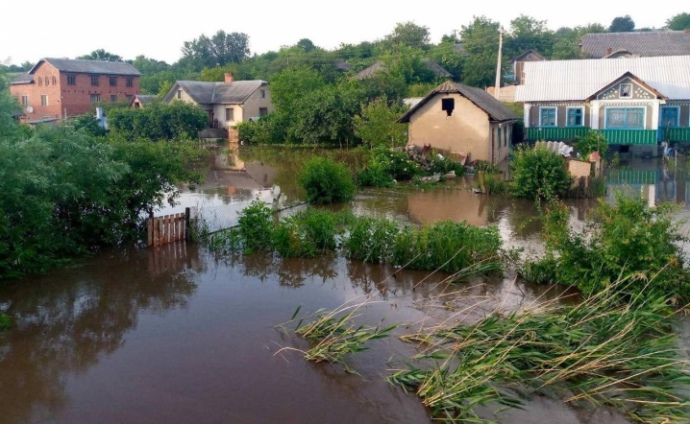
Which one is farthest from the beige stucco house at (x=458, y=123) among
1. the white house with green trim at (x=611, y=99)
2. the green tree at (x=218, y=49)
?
the green tree at (x=218, y=49)

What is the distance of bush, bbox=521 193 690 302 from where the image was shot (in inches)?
399

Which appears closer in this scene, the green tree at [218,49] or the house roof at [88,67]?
the house roof at [88,67]

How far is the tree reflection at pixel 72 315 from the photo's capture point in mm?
8039

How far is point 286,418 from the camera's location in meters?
7.29

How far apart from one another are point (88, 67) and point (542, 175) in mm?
47808

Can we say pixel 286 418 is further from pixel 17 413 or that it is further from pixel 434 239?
pixel 434 239

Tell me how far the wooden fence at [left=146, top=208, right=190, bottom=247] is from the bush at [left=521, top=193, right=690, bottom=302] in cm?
775

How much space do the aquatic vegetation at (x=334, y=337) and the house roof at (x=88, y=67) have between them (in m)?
52.5

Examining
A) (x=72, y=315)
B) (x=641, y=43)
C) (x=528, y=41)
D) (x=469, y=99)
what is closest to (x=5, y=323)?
(x=72, y=315)

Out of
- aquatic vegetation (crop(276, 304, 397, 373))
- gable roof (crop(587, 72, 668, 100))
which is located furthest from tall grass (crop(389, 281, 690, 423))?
gable roof (crop(587, 72, 668, 100))

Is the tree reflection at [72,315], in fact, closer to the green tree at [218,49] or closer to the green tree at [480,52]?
Result: the green tree at [480,52]

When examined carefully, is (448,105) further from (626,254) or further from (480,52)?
(480,52)

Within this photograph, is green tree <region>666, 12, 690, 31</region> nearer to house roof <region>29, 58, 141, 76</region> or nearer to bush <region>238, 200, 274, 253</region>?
house roof <region>29, 58, 141, 76</region>

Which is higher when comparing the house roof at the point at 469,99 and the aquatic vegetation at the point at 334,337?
the house roof at the point at 469,99
